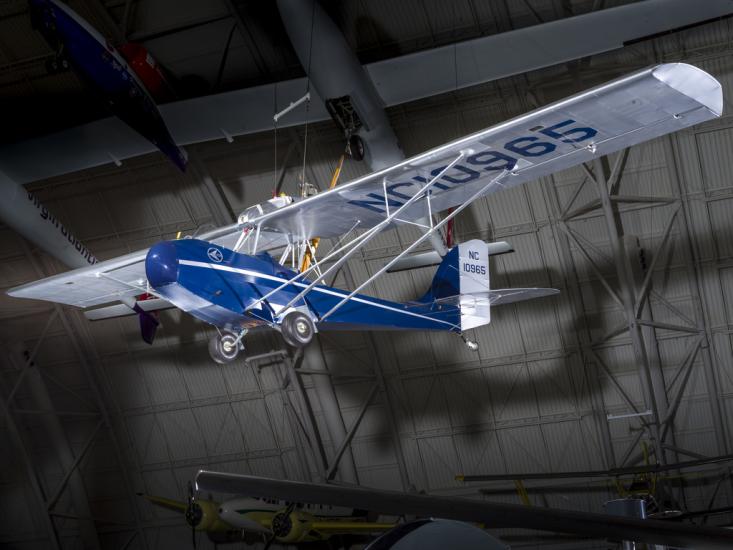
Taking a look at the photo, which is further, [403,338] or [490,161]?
[403,338]

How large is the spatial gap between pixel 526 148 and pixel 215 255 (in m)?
3.57

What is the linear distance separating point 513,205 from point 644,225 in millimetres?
2602

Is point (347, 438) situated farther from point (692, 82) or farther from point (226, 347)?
point (692, 82)

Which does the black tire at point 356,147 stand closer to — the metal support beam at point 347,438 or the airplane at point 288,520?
the metal support beam at point 347,438

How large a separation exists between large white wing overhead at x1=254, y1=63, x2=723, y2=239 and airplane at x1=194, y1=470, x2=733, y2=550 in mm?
5073

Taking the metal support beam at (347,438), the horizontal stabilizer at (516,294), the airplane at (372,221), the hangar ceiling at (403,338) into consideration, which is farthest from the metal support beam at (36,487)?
the horizontal stabilizer at (516,294)

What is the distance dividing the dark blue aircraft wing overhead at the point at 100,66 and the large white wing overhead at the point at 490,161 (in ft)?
8.10

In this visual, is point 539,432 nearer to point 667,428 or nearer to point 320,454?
point 667,428

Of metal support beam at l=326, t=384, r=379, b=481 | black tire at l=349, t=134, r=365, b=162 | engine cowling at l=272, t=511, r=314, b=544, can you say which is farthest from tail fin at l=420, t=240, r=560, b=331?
engine cowling at l=272, t=511, r=314, b=544

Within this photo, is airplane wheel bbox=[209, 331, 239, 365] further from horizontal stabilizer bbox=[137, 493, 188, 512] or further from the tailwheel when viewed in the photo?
horizontal stabilizer bbox=[137, 493, 188, 512]

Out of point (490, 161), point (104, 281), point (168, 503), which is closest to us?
point (490, 161)

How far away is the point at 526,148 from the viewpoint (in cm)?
807

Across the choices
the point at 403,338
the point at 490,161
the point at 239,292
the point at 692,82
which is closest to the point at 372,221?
the point at 490,161

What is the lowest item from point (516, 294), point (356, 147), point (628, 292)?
point (628, 292)
